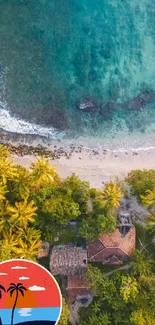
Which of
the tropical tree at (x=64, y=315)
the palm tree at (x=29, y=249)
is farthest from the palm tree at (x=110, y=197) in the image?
the tropical tree at (x=64, y=315)

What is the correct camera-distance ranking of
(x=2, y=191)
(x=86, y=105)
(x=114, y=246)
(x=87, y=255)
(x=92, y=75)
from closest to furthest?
(x=2, y=191), (x=114, y=246), (x=87, y=255), (x=86, y=105), (x=92, y=75)

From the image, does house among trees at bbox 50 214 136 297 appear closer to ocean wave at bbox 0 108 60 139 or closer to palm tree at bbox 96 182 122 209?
palm tree at bbox 96 182 122 209

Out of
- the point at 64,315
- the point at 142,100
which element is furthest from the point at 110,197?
the point at 142,100

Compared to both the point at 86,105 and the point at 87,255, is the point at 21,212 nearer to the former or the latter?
the point at 87,255

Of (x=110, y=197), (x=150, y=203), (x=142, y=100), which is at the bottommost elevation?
(x=150, y=203)

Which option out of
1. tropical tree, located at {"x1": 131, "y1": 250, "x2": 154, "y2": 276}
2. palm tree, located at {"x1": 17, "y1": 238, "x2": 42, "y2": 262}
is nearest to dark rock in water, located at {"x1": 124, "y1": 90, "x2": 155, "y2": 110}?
tropical tree, located at {"x1": 131, "y1": 250, "x2": 154, "y2": 276}
